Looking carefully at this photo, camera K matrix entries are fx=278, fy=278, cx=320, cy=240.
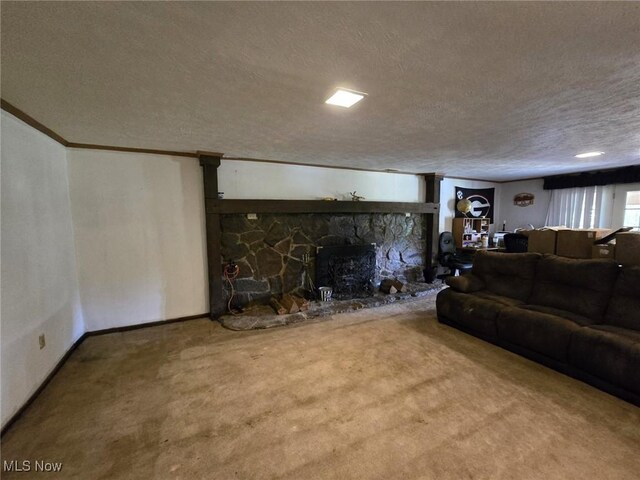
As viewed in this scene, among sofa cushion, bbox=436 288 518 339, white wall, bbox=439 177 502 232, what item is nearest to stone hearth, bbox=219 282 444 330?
sofa cushion, bbox=436 288 518 339

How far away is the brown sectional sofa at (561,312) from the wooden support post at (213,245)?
9.70 ft

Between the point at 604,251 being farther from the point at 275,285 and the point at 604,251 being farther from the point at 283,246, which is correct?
the point at 275,285

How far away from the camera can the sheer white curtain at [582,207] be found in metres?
5.25

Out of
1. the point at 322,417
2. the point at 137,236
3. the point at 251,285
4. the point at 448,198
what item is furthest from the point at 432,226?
the point at 137,236

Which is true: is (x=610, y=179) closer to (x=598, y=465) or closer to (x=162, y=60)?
(x=598, y=465)

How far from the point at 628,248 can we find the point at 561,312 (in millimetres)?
803

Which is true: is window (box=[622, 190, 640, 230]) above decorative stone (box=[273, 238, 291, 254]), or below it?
above

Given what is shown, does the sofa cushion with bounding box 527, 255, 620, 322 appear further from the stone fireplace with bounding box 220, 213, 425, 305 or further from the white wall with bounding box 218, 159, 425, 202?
the white wall with bounding box 218, 159, 425, 202

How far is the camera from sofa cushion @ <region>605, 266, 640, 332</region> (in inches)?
93.8

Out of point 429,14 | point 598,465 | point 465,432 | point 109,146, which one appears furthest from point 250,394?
point 109,146

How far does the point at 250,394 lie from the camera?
2.20m

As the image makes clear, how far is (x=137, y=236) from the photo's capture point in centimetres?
341

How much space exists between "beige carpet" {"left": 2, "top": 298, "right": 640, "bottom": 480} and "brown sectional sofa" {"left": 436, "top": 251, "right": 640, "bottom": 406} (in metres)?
0.16

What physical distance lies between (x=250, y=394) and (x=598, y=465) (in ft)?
7.20
